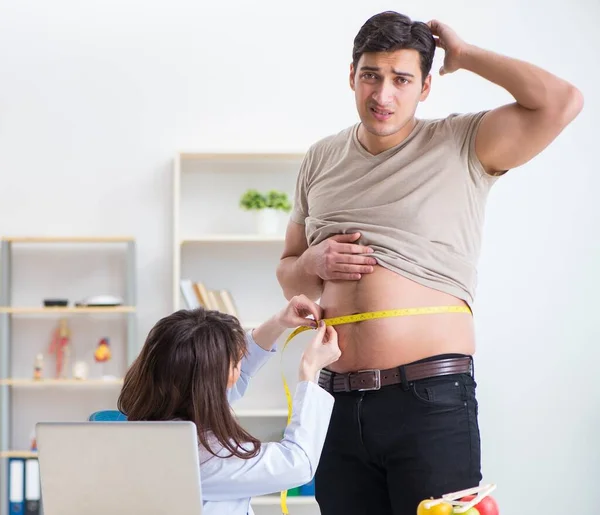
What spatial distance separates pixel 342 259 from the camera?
80.3 inches

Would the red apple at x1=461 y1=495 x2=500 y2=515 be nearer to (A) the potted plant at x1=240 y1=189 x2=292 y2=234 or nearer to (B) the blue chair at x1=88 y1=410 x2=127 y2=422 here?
(B) the blue chair at x1=88 y1=410 x2=127 y2=422

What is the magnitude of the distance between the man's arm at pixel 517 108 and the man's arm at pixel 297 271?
541 mm

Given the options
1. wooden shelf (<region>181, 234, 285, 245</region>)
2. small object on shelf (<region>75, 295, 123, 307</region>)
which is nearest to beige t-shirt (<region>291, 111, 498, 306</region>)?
wooden shelf (<region>181, 234, 285, 245</region>)

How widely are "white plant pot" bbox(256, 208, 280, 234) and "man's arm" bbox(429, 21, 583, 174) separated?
2.24 meters

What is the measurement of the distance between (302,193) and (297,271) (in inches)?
9.3

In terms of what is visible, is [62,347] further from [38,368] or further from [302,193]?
[302,193]

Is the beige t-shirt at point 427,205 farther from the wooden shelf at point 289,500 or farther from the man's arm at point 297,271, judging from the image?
the wooden shelf at point 289,500

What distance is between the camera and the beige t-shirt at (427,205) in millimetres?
1994

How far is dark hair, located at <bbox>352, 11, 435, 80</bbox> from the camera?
199 cm

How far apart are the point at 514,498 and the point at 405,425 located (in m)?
2.63

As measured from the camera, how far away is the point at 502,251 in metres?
4.36

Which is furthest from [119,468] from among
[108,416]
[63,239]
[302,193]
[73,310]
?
[63,239]

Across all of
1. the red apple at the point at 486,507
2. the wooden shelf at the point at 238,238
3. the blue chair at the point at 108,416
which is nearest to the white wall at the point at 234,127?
the wooden shelf at the point at 238,238

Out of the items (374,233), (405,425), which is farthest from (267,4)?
(405,425)
